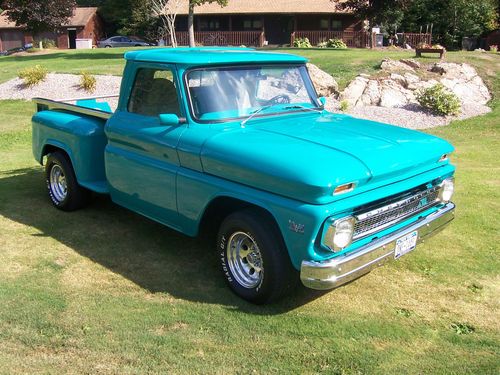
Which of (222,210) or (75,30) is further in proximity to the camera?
(75,30)

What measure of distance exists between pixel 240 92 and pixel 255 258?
4.86ft

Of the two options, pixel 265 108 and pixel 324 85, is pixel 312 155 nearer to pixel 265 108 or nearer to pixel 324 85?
pixel 265 108

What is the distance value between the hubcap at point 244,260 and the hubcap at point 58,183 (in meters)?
2.94

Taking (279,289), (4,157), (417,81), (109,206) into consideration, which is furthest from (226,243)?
(417,81)

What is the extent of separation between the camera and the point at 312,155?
12.3 ft

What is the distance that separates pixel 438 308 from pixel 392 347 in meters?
0.74

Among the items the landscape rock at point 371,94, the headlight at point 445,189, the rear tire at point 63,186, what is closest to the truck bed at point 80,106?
the rear tire at point 63,186

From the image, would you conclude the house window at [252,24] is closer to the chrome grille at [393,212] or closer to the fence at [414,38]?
the fence at [414,38]

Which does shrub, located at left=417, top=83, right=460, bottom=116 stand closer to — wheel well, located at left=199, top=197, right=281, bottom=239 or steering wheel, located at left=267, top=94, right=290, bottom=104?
steering wheel, located at left=267, top=94, right=290, bottom=104

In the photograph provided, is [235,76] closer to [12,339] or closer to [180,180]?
[180,180]

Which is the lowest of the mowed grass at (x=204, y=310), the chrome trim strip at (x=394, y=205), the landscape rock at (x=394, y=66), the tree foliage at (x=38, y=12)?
the mowed grass at (x=204, y=310)

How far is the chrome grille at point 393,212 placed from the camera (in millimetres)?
3828

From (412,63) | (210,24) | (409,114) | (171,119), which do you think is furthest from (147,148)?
(210,24)

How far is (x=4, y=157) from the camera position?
9.41 m
